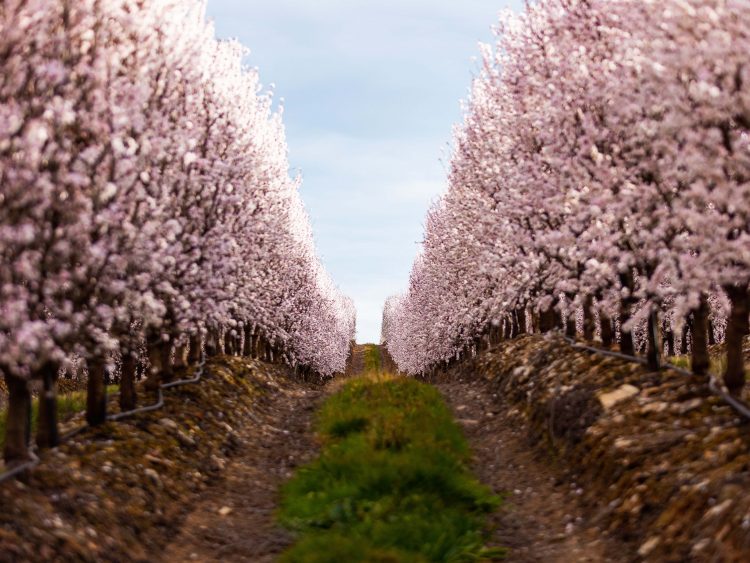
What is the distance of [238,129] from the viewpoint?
76.0ft

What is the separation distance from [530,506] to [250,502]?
5.22 meters

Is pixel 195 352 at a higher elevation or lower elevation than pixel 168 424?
higher

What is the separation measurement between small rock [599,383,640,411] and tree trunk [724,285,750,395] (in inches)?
79.5

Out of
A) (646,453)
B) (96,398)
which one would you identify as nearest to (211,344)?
(96,398)

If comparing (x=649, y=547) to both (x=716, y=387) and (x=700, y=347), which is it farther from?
(x=700, y=347)

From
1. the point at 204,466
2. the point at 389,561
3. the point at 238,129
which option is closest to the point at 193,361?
the point at 238,129

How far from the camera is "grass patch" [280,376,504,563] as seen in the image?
31.2 ft

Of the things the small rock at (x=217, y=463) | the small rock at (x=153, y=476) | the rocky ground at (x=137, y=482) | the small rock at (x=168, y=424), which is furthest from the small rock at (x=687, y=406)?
the small rock at (x=168, y=424)

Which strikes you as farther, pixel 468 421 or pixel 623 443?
pixel 468 421

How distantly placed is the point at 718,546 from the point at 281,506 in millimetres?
7678

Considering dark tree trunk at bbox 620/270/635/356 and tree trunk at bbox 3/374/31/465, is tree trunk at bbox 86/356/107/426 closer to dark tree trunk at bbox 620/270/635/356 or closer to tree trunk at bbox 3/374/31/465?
tree trunk at bbox 3/374/31/465

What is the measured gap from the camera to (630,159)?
45.4 feet

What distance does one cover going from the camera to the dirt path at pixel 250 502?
36.6ft

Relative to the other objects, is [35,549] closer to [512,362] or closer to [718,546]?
[718,546]
